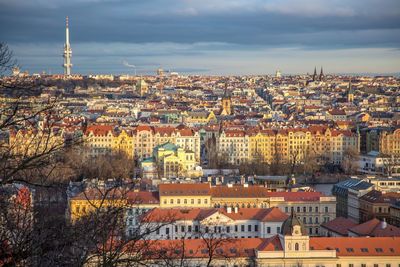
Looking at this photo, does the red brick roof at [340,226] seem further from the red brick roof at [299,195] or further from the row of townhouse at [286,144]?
the row of townhouse at [286,144]

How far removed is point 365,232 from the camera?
48.0ft

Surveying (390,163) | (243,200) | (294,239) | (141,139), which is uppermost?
(294,239)

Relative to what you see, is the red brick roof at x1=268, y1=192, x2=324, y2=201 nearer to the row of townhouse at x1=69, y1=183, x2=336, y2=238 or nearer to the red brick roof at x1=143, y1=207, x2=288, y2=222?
the row of townhouse at x1=69, y1=183, x2=336, y2=238

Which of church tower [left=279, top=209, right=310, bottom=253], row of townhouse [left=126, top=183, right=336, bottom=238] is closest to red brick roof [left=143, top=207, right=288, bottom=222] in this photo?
row of townhouse [left=126, top=183, right=336, bottom=238]

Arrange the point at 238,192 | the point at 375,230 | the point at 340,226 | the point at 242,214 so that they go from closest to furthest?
the point at 375,230 → the point at 340,226 → the point at 242,214 → the point at 238,192

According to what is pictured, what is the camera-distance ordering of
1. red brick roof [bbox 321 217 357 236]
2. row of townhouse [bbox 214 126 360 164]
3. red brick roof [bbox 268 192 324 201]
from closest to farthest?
red brick roof [bbox 321 217 357 236], red brick roof [bbox 268 192 324 201], row of townhouse [bbox 214 126 360 164]

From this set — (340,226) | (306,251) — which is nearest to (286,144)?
(340,226)

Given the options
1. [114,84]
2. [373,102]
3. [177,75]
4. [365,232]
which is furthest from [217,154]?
[177,75]

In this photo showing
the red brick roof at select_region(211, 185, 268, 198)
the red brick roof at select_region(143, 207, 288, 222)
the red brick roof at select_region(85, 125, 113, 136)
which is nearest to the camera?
the red brick roof at select_region(143, 207, 288, 222)

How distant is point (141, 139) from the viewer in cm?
3459

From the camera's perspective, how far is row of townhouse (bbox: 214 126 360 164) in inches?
1347

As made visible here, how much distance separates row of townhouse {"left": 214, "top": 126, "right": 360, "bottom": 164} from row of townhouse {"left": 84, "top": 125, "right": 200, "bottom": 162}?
107 centimetres

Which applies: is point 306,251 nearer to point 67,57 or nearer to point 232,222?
point 232,222

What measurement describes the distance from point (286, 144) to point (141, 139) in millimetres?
5525
